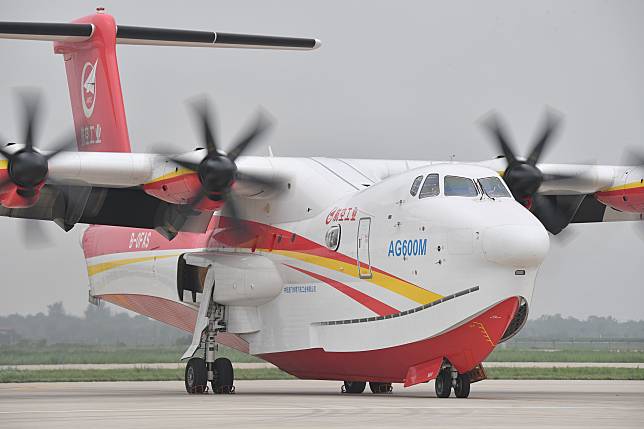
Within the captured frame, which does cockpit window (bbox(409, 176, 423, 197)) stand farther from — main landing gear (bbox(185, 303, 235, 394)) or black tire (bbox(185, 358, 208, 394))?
black tire (bbox(185, 358, 208, 394))

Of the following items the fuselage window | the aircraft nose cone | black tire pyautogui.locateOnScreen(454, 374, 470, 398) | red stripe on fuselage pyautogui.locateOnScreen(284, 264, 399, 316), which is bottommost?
black tire pyautogui.locateOnScreen(454, 374, 470, 398)

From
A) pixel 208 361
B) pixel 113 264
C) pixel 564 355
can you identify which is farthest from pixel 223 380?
pixel 564 355

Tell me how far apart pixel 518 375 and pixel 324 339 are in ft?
34.7

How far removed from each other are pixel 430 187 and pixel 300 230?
3666 millimetres

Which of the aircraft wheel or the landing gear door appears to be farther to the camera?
the aircraft wheel

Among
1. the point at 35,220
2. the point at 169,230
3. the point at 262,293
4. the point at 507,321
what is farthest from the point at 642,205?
the point at 35,220

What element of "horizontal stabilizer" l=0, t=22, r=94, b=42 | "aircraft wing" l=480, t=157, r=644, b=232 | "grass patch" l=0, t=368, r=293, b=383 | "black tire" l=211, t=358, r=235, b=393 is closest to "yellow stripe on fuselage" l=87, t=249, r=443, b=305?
"black tire" l=211, t=358, r=235, b=393

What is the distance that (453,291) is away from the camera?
18.6 metres

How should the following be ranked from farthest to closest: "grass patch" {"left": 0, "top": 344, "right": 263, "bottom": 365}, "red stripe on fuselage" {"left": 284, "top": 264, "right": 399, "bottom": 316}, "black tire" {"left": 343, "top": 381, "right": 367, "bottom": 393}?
"grass patch" {"left": 0, "top": 344, "right": 263, "bottom": 365} < "black tire" {"left": 343, "top": 381, "right": 367, "bottom": 393} < "red stripe on fuselage" {"left": 284, "top": 264, "right": 399, "bottom": 316}

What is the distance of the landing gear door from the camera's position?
20.3 m

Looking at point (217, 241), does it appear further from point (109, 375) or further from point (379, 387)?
point (109, 375)

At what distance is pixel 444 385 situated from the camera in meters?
19.0

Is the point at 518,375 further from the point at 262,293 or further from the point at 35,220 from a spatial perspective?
the point at 35,220

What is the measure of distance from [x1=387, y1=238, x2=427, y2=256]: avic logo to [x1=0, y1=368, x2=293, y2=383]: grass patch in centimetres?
1152
